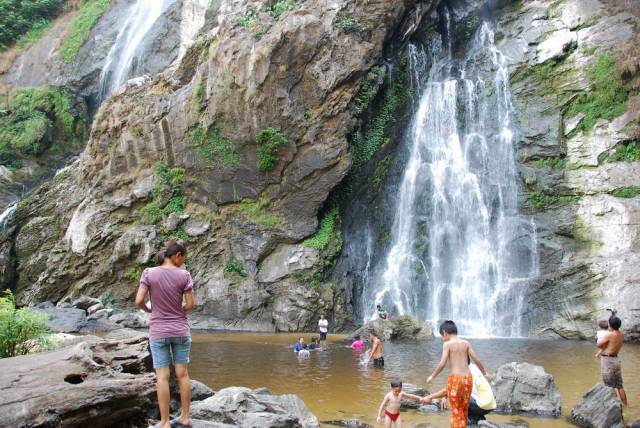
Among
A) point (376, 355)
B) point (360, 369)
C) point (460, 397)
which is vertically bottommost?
point (360, 369)

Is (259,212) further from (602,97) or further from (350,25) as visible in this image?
(602,97)

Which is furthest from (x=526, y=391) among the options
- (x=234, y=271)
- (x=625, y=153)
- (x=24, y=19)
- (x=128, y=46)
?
(x=24, y=19)

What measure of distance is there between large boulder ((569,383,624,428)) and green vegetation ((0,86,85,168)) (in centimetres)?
3154

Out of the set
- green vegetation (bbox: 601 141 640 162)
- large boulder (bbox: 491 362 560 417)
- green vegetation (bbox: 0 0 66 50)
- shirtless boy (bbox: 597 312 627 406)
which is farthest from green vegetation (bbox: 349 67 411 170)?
green vegetation (bbox: 0 0 66 50)

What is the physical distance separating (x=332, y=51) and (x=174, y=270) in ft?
65.2

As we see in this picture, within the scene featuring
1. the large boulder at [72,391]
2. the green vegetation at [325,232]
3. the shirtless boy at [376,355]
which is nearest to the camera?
the large boulder at [72,391]

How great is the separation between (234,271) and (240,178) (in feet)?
13.9

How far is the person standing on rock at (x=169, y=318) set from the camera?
5.10m

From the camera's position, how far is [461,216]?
936 inches

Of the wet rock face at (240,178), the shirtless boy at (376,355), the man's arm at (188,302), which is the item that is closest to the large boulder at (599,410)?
the shirtless boy at (376,355)

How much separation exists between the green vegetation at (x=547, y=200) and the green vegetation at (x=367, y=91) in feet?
27.1

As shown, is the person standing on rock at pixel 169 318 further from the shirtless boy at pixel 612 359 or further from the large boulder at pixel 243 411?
the shirtless boy at pixel 612 359

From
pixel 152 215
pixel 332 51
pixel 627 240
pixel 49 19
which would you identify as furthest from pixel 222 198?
pixel 49 19

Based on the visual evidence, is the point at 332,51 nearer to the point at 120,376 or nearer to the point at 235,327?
the point at 235,327
